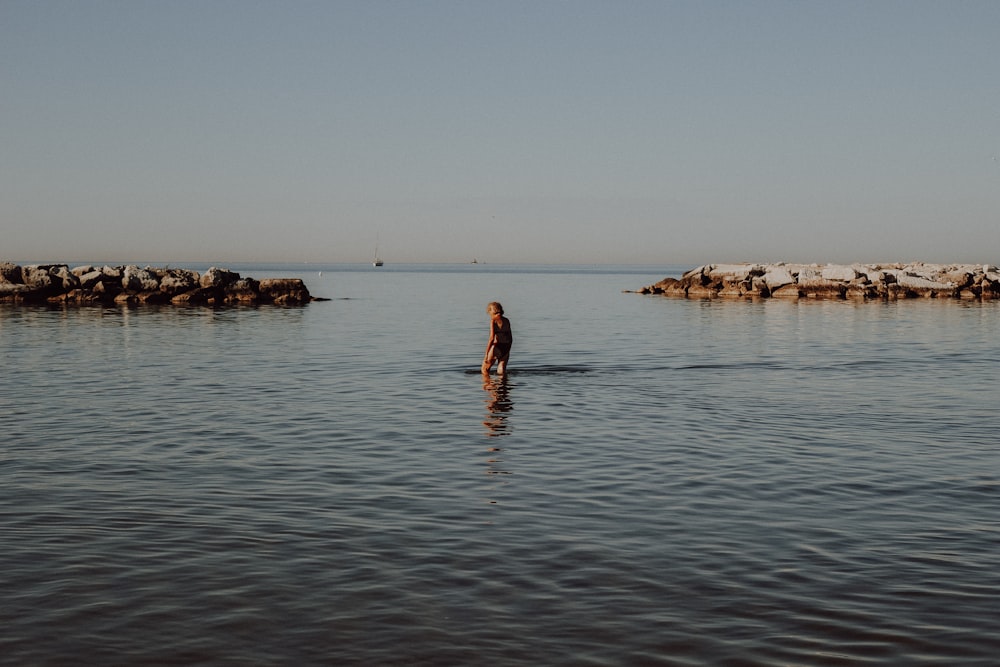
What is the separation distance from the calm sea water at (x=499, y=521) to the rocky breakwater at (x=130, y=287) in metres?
48.1

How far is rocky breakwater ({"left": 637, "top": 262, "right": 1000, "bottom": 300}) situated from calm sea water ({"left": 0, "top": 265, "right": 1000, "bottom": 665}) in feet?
206

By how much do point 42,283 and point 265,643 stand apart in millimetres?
73877

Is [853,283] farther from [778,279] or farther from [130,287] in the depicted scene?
[130,287]

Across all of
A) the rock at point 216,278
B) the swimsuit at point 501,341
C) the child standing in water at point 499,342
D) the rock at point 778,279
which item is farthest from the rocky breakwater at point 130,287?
the swimsuit at point 501,341

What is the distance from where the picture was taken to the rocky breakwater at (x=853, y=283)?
86312 millimetres

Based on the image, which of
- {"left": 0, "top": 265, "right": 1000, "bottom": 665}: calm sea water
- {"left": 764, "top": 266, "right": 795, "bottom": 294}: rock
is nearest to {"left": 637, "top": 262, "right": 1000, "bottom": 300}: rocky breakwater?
{"left": 764, "top": 266, "right": 795, "bottom": 294}: rock

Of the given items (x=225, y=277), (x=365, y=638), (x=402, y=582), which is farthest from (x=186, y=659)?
(x=225, y=277)

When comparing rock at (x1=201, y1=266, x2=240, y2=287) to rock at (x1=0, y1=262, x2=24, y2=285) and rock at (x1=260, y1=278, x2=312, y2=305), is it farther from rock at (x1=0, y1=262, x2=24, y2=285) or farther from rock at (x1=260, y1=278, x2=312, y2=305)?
rock at (x1=0, y1=262, x2=24, y2=285)

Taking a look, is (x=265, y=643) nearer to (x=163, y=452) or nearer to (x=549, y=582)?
(x=549, y=582)

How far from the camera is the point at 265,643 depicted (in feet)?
24.0

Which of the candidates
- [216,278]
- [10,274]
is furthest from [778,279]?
[10,274]

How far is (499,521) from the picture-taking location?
1103 cm

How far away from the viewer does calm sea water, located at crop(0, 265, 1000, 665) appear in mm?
7488

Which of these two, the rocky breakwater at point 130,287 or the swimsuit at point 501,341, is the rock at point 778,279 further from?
the swimsuit at point 501,341
